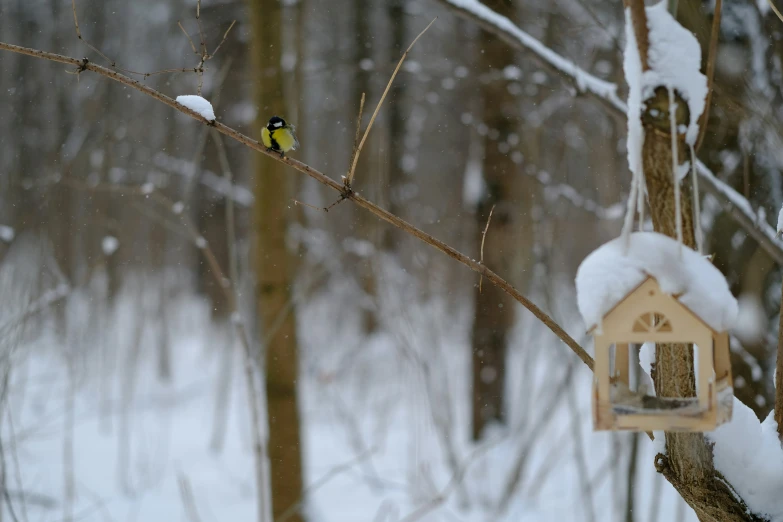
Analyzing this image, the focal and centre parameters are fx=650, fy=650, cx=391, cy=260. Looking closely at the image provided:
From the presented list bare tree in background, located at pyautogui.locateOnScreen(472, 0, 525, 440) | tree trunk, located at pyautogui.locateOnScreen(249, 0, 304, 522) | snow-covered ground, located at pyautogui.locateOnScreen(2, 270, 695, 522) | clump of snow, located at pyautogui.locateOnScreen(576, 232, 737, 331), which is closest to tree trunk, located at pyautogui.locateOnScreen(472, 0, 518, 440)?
bare tree in background, located at pyautogui.locateOnScreen(472, 0, 525, 440)

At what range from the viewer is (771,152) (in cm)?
257

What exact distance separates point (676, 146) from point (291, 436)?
2.85 meters

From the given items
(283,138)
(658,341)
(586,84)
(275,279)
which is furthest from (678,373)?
(275,279)

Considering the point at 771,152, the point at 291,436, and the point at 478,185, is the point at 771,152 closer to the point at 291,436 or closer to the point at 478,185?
the point at 291,436

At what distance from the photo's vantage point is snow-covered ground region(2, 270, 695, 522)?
4418mm

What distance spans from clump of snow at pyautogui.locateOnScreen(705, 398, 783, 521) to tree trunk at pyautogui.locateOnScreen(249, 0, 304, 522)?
8.02ft

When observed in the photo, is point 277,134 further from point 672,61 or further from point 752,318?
point 752,318

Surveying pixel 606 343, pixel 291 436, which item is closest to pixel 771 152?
pixel 606 343

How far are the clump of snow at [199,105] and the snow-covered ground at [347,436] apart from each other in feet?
7.75

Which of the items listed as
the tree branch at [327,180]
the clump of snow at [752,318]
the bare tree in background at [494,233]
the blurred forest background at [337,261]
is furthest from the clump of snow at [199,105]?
the bare tree in background at [494,233]

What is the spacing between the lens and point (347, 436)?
5789 mm

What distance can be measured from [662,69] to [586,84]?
937 millimetres

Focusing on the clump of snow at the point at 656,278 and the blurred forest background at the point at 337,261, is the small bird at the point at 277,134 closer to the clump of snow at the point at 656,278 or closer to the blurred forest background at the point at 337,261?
the blurred forest background at the point at 337,261

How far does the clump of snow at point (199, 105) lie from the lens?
4.47 feet
